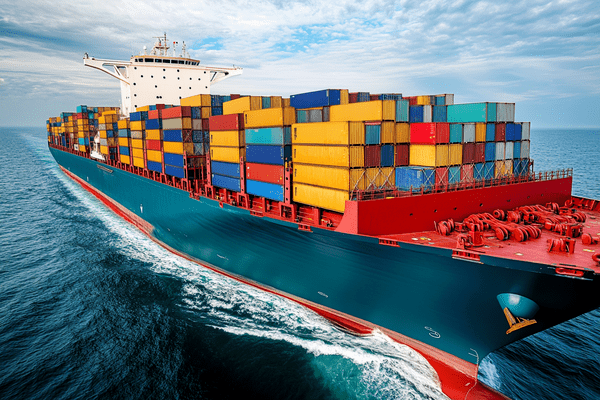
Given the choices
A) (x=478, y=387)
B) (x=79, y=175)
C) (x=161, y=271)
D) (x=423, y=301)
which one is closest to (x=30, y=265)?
(x=161, y=271)

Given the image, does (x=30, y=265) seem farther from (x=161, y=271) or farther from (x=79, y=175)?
(x=79, y=175)

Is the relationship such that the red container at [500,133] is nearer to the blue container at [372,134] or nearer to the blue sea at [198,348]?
the blue container at [372,134]

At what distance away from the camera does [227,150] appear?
23.7m

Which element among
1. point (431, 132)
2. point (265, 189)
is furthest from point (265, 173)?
point (431, 132)

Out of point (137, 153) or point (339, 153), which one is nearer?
point (339, 153)

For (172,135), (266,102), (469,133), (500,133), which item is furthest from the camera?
(172,135)

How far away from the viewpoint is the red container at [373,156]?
1584cm

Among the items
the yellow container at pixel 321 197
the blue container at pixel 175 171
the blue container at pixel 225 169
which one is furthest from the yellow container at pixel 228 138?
the yellow container at pixel 321 197

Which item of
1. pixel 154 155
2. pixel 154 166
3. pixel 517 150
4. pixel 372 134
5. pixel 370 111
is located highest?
pixel 370 111

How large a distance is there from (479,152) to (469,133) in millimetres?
1263

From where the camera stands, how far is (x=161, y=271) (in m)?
25.0

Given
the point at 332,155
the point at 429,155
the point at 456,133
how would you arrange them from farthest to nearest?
the point at 456,133, the point at 429,155, the point at 332,155

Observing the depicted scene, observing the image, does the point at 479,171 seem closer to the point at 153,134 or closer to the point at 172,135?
the point at 172,135

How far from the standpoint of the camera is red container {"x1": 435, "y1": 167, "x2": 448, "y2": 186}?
16453 mm
